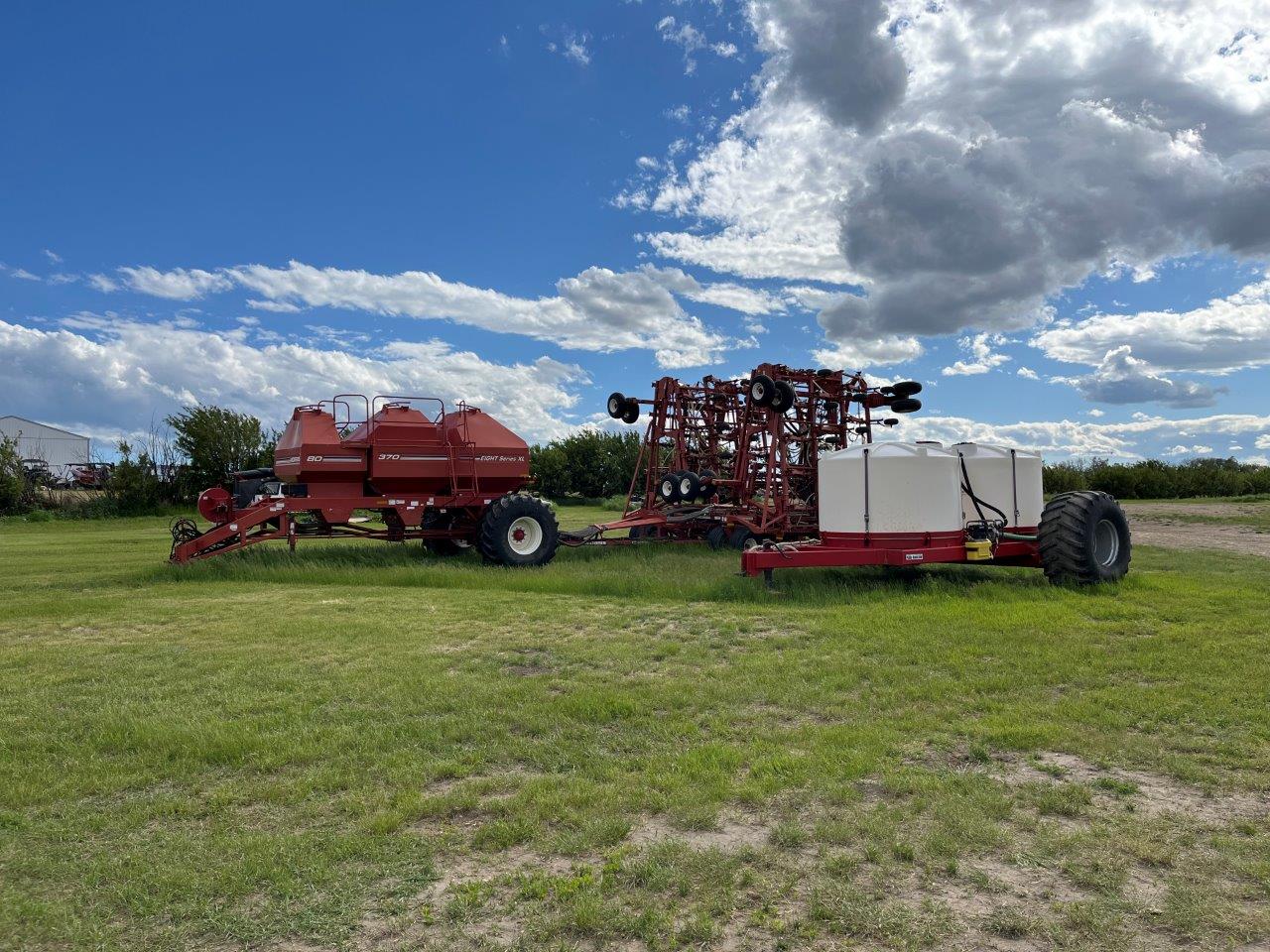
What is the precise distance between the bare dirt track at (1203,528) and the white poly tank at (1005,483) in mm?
5453

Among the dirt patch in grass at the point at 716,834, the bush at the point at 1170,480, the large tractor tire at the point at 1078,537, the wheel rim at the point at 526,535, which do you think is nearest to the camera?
the dirt patch in grass at the point at 716,834

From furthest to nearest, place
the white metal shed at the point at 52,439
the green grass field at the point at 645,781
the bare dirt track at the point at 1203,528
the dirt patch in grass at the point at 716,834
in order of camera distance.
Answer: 1. the white metal shed at the point at 52,439
2. the bare dirt track at the point at 1203,528
3. the dirt patch in grass at the point at 716,834
4. the green grass field at the point at 645,781

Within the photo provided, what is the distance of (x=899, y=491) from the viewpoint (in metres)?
10.8

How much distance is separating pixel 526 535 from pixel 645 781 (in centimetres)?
1130

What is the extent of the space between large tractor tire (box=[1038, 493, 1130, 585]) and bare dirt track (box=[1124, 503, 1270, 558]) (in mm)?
5918

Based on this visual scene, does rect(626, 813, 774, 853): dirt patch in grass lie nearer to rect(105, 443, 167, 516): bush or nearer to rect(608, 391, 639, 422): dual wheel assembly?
rect(608, 391, 639, 422): dual wheel assembly

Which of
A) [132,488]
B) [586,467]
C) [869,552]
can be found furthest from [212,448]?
[869,552]

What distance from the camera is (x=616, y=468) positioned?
153ft

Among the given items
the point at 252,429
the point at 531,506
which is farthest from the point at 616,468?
the point at 531,506

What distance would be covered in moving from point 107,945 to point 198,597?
8.83 metres

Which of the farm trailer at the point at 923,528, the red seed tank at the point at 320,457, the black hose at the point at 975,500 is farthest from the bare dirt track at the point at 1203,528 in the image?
the red seed tank at the point at 320,457

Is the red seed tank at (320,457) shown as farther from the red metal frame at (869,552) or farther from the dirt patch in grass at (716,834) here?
the dirt patch in grass at (716,834)

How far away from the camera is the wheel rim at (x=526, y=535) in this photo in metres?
15.3

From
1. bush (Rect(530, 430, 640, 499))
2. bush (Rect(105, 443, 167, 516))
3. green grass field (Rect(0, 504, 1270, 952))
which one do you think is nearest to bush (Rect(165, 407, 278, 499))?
bush (Rect(105, 443, 167, 516))
